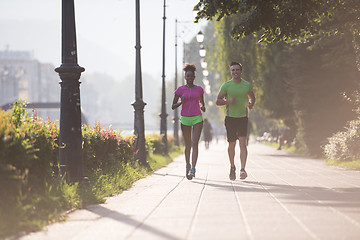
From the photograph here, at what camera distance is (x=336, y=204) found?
297 inches

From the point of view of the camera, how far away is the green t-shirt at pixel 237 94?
427 inches

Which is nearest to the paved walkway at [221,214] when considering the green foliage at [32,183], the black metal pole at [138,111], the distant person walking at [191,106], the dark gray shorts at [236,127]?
the green foliage at [32,183]

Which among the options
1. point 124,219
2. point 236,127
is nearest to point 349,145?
point 236,127

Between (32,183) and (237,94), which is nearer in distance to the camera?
(32,183)

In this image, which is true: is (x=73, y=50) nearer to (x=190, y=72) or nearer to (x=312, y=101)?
(x=190, y=72)

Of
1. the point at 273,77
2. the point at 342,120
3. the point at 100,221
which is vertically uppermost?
the point at 273,77

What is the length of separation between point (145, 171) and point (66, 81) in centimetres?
576

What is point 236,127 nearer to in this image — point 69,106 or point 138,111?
point 69,106

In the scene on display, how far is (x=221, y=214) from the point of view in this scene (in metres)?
6.70

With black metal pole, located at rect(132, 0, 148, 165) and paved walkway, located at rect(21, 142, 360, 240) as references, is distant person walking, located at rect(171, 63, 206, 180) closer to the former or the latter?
paved walkway, located at rect(21, 142, 360, 240)

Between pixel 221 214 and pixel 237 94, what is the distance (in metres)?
4.45

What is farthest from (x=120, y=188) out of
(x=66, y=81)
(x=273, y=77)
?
(x=273, y=77)

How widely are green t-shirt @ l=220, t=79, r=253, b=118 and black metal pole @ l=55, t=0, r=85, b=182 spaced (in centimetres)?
305

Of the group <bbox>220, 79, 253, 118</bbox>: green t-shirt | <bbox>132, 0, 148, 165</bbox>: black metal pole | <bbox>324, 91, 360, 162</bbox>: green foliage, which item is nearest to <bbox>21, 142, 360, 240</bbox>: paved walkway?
<bbox>220, 79, 253, 118</bbox>: green t-shirt
